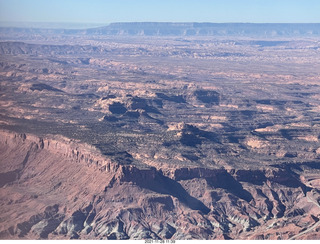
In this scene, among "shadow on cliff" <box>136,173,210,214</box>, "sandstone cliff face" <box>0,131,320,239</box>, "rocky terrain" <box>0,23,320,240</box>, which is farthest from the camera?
"shadow on cliff" <box>136,173,210,214</box>

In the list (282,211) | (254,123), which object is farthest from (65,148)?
(254,123)

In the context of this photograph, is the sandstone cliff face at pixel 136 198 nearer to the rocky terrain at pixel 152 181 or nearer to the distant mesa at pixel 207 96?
the rocky terrain at pixel 152 181

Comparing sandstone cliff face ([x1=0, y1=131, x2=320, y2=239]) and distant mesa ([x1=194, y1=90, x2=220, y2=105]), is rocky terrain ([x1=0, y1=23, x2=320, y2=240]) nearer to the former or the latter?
sandstone cliff face ([x1=0, y1=131, x2=320, y2=239])

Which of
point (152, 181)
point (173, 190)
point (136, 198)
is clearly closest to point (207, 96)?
point (173, 190)

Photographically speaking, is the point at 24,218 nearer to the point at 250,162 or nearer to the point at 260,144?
the point at 250,162

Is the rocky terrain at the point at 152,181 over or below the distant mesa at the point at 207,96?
over

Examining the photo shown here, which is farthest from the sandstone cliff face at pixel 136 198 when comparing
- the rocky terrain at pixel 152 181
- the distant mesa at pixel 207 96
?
the distant mesa at pixel 207 96

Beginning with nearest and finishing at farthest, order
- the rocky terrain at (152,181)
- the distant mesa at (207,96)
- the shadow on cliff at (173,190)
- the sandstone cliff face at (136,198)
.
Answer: the sandstone cliff face at (136,198), the rocky terrain at (152,181), the shadow on cliff at (173,190), the distant mesa at (207,96)

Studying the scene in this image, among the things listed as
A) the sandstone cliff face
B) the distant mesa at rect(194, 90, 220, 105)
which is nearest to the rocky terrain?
the sandstone cliff face
